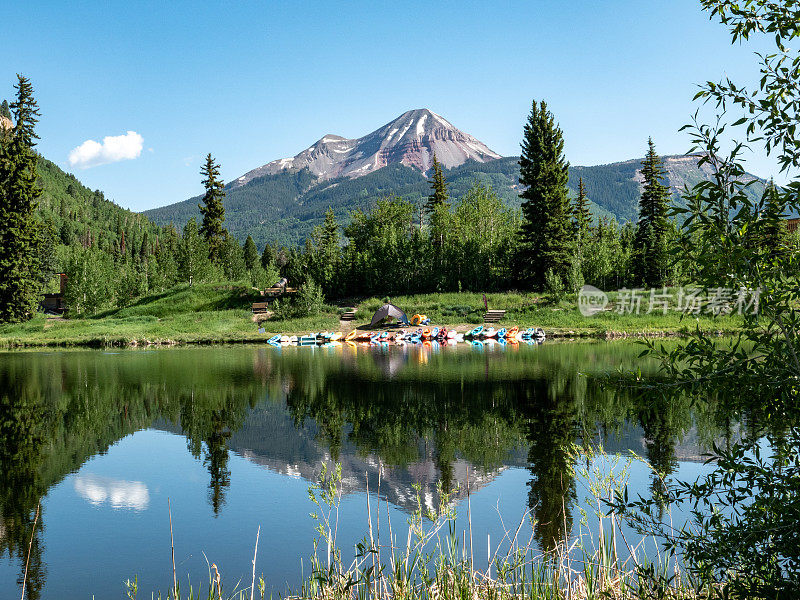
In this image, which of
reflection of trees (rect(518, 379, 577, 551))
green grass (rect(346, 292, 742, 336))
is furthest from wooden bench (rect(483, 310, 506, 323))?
reflection of trees (rect(518, 379, 577, 551))

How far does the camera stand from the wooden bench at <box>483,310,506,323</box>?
152ft

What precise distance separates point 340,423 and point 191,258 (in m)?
55.2

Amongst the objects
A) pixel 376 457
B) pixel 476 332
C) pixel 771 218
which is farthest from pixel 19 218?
pixel 771 218

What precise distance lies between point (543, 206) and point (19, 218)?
42774mm

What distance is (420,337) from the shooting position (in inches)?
1699

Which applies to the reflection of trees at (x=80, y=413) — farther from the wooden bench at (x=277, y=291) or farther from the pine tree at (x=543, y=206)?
the pine tree at (x=543, y=206)

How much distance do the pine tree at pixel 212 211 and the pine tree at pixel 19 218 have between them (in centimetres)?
2277

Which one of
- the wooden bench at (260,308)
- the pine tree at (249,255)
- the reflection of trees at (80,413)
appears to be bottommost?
the reflection of trees at (80,413)

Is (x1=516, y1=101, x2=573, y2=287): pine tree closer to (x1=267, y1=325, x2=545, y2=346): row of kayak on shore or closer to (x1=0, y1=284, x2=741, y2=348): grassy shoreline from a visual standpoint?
(x1=0, y1=284, x2=741, y2=348): grassy shoreline

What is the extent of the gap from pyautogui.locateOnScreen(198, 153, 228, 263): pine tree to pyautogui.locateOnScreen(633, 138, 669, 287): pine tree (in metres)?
46.4

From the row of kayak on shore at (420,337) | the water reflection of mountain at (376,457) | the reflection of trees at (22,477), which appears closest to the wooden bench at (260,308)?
the row of kayak on shore at (420,337)

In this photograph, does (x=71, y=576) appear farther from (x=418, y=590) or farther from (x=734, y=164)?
(x=734, y=164)

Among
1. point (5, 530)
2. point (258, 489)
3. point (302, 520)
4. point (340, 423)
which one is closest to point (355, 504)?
point (302, 520)

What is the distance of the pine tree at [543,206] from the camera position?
5272 centimetres
